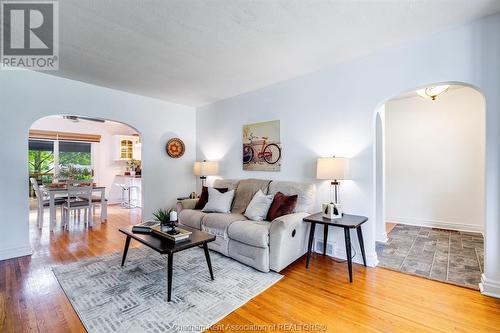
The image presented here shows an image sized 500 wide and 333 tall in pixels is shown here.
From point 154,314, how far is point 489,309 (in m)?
2.82

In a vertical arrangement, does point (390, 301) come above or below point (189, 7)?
below

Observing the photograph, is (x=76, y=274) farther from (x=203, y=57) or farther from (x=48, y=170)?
(x=48, y=170)

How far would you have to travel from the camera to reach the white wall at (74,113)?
3.12m

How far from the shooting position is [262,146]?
403 centimetres

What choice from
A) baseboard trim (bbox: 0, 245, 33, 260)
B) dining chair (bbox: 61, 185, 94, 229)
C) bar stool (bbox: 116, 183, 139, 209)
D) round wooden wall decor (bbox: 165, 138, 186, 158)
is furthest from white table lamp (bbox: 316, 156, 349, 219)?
bar stool (bbox: 116, 183, 139, 209)

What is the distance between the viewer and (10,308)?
2000mm

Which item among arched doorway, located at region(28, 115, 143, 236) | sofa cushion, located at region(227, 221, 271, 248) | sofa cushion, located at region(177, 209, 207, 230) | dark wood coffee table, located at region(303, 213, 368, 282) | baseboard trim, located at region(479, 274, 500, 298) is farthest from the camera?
arched doorway, located at region(28, 115, 143, 236)

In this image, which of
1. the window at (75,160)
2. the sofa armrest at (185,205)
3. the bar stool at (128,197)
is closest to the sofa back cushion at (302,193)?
the sofa armrest at (185,205)

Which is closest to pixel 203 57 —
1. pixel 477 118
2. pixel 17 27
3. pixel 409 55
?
pixel 17 27

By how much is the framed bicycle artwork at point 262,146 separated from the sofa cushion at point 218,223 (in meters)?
1.11

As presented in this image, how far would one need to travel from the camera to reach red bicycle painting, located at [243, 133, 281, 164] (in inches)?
152

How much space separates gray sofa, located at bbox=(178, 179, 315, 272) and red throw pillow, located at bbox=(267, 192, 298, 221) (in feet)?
0.31

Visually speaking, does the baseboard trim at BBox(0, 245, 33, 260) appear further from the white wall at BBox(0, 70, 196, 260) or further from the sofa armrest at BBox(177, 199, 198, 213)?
the sofa armrest at BBox(177, 199, 198, 213)

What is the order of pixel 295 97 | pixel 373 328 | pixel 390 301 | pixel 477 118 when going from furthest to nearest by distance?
pixel 477 118 → pixel 295 97 → pixel 390 301 → pixel 373 328
